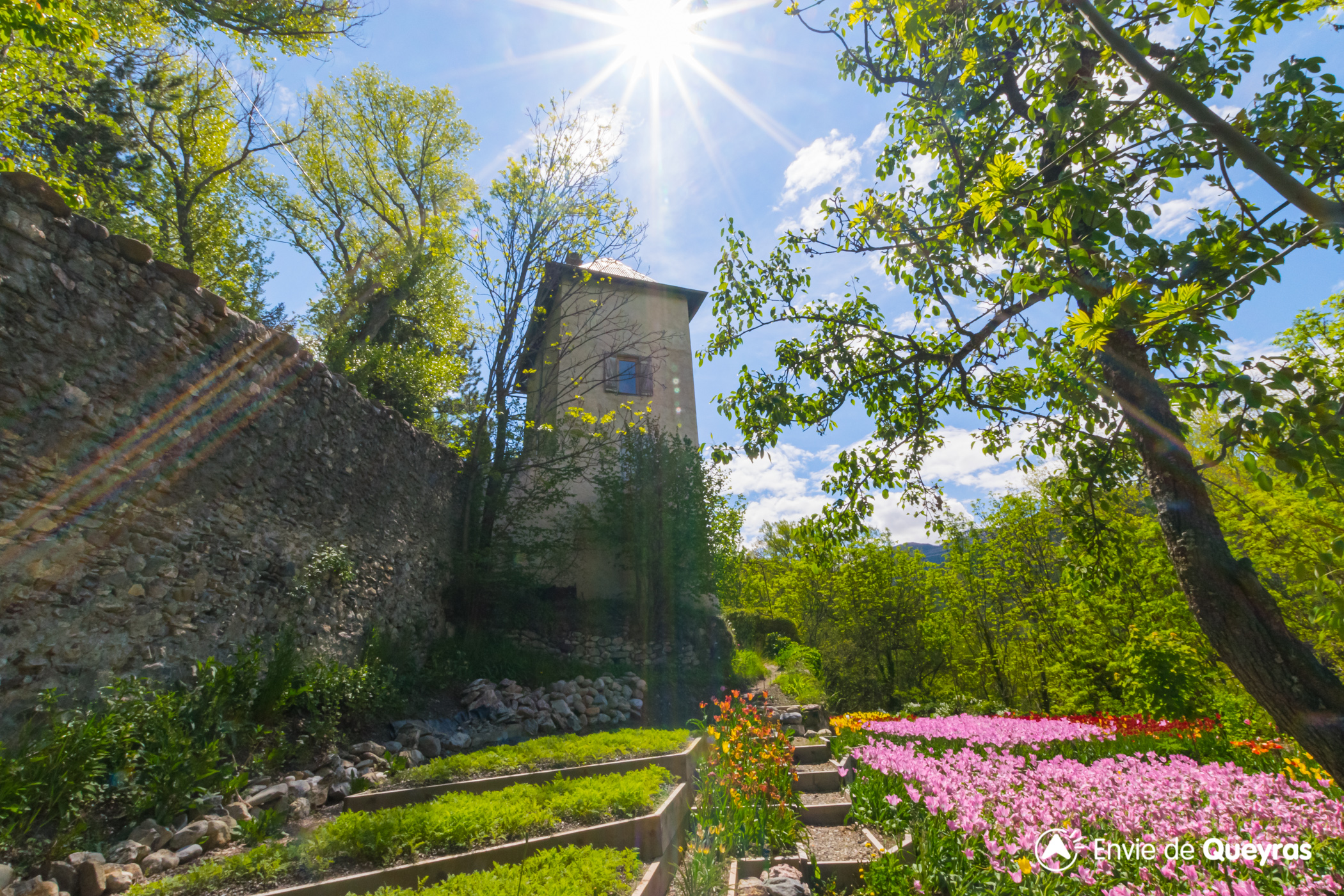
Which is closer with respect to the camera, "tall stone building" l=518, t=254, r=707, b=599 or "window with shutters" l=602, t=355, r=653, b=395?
"tall stone building" l=518, t=254, r=707, b=599

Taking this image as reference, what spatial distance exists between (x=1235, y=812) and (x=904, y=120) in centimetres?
423

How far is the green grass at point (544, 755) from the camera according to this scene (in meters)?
4.62

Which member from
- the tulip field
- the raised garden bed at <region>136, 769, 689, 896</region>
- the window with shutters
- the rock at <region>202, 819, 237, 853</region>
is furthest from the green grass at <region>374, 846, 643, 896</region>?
the window with shutters

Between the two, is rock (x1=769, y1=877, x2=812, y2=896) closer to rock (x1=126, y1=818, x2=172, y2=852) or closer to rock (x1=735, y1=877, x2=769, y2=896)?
rock (x1=735, y1=877, x2=769, y2=896)

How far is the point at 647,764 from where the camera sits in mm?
5133

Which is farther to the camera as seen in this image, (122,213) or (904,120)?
(122,213)

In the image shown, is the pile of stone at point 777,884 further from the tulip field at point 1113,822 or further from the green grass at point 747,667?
the green grass at point 747,667

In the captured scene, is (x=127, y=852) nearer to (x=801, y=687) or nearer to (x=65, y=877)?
(x=65, y=877)

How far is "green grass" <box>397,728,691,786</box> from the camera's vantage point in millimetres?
4617

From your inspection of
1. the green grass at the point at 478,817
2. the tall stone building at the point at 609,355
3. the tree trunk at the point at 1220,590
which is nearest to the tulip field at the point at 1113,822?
the tree trunk at the point at 1220,590

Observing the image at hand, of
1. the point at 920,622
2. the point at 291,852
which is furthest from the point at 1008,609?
the point at 291,852

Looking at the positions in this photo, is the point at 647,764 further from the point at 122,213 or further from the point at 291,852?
the point at 122,213

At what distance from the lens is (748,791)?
434 centimetres

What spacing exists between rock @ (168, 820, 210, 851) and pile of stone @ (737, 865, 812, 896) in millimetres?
3168
